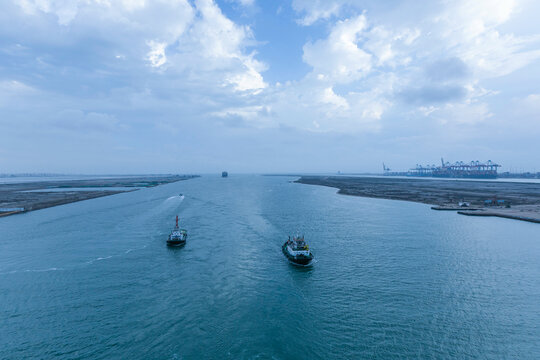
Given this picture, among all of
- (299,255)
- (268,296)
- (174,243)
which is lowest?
(268,296)

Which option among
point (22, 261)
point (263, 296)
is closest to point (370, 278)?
point (263, 296)

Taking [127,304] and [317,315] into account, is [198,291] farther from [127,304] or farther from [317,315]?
[317,315]

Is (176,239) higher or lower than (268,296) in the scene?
higher

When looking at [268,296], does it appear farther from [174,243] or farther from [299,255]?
[174,243]

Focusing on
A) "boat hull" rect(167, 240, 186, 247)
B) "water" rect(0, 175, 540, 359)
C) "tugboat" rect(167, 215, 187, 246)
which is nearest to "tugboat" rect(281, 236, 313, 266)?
"water" rect(0, 175, 540, 359)

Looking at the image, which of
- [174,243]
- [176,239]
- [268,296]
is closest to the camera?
[268,296]

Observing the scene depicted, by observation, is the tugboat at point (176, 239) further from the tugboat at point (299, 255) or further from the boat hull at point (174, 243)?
the tugboat at point (299, 255)

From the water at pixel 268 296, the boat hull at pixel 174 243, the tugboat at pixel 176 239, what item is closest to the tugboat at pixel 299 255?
the water at pixel 268 296

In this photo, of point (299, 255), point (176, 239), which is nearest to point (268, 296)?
point (299, 255)
